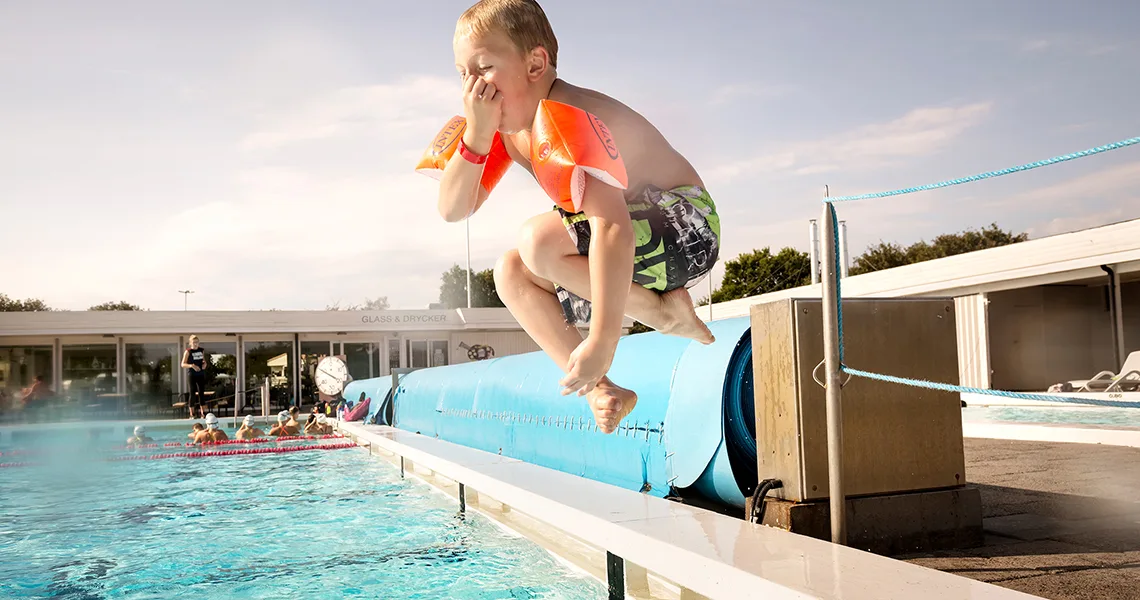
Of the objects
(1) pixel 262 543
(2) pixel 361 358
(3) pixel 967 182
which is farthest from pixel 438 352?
(3) pixel 967 182

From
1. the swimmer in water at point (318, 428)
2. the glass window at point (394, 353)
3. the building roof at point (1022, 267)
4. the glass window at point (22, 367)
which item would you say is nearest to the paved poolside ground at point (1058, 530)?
the building roof at point (1022, 267)

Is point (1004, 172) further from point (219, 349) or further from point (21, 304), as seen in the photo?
point (21, 304)

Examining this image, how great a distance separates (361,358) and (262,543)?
21.0 metres

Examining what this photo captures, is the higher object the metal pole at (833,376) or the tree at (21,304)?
the tree at (21,304)

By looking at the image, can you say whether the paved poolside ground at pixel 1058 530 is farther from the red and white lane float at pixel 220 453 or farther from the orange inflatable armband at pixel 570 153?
the red and white lane float at pixel 220 453

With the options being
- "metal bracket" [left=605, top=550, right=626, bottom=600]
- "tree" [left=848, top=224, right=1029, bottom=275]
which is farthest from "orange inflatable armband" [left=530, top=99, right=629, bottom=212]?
"tree" [left=848, top=224, right=1029, bottom=275]

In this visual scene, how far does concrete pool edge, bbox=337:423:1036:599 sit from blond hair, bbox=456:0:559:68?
5.70 feet

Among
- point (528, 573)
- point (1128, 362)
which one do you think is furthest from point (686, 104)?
point (1128, 362)

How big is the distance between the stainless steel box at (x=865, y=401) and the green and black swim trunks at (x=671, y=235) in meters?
2.26

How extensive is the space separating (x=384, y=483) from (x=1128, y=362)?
13805mm

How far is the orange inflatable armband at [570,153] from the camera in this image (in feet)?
3.75

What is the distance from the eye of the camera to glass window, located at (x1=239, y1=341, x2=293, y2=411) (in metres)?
26.0

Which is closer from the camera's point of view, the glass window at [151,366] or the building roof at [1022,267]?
the building roof at [1022,267]

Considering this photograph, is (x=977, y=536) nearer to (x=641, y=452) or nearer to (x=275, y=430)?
(x=641, y=452)
